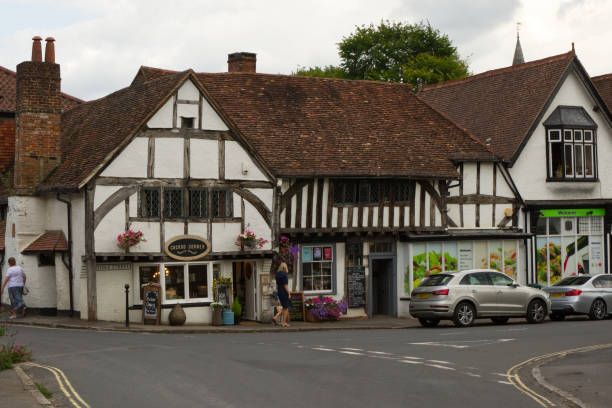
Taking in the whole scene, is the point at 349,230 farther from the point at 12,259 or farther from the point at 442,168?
the point at 12,259

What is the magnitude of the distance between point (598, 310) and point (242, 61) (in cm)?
1657

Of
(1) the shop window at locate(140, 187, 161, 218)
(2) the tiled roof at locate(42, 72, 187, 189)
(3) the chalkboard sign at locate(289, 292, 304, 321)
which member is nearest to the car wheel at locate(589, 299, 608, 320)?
(3) the chalkboard sign at locate(289, 292, 304, 321)

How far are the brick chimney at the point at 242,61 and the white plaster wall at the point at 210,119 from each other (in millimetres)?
8637

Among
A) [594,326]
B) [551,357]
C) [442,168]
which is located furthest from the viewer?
[442,168]

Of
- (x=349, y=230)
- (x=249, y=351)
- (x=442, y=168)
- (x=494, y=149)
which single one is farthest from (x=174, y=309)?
(x=494, y=149)

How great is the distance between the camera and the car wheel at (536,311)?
28078mm

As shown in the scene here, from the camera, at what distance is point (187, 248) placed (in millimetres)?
28000

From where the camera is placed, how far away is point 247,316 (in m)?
30.4

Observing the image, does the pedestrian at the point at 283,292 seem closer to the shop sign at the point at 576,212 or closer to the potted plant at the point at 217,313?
the potted plant at the point at 217,313

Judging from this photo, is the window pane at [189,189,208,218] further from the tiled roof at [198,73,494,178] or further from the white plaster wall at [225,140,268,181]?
the tiled roof at [198,73,494,178]

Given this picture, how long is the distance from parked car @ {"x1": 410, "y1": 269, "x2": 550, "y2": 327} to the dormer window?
9448 millimetres

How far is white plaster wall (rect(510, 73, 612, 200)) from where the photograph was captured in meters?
35.8

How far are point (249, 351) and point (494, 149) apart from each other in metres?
19.8

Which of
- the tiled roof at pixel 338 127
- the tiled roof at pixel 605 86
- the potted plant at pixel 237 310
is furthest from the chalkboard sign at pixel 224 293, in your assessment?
the tiled roof at pixel 605 86
